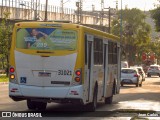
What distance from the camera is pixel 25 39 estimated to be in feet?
55.2

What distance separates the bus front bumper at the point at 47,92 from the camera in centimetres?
1619

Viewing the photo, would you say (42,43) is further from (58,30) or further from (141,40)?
(141,40)

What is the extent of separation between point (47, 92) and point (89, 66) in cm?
192

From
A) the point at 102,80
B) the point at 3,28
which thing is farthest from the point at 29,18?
the point at 102,80

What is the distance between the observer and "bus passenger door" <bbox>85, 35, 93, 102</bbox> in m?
17.1

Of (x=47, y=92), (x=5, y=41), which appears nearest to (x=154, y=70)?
(x=5, y=41)

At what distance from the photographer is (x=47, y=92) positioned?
53.6 feet

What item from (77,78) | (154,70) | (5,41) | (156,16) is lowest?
(154,70)

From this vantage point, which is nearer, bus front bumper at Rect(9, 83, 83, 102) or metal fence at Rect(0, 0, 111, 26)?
bus front bumper at Rect(9, 83, 83, 102)

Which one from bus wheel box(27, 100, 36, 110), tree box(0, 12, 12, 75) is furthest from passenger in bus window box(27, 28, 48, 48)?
tree box(0, 12, 12, 75)

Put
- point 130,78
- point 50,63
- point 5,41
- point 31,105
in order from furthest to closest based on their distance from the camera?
point 5,41 < point 130,78 < point 31,105 < point 50,63

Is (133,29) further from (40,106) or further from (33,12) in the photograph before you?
(40,106)

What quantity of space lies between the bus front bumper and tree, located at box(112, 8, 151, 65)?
205 ft

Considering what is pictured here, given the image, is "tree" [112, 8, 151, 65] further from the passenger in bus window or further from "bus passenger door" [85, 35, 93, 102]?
the passenger in bus window
